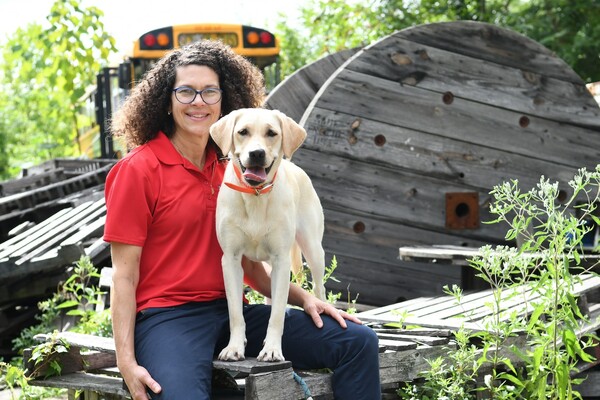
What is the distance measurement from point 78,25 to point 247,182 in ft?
23.4

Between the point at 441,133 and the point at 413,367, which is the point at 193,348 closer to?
the point at 413,367

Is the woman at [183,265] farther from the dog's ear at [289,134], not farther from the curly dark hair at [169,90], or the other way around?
the dog's ear at [289,134]

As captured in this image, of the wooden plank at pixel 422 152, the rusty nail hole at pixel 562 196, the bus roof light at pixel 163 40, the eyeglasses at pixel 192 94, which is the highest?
the bus roof light at pixel 163 40

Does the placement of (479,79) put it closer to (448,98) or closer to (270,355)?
(448,98)

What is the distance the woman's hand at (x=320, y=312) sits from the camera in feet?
11.5

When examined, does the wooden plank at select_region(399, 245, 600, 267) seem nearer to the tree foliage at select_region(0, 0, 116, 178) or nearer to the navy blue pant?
the navy blue pant

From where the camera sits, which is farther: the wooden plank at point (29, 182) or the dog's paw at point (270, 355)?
the wooden plank at point (29, 182)

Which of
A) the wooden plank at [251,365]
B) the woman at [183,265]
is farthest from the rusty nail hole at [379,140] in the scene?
the wooden plank at [251,365]

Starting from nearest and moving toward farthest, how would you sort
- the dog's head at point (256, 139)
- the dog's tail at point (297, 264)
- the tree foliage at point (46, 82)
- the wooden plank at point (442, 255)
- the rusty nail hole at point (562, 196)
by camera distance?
the dog's head at point (256, 139)
the dog's tail at point (297, 264)
the wooden plank at point (442, 255)
the rusty nail hole at point (562, 196)
the tree foliage at point (46, 82)

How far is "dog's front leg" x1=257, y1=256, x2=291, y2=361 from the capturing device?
129 inches

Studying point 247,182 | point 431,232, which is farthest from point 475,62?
point 247,182

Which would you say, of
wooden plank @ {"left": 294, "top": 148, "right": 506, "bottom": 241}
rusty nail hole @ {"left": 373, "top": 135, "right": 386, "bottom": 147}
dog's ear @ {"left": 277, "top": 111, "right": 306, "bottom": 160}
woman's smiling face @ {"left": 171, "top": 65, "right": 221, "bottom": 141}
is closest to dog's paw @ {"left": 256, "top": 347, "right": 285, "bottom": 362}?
dog's ear @ {"left": 277, "top": 111, "right": 306, "bottom": 160}

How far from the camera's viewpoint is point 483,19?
447 inches

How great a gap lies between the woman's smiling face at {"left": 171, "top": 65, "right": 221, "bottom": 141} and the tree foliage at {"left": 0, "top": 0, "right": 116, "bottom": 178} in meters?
6.41
